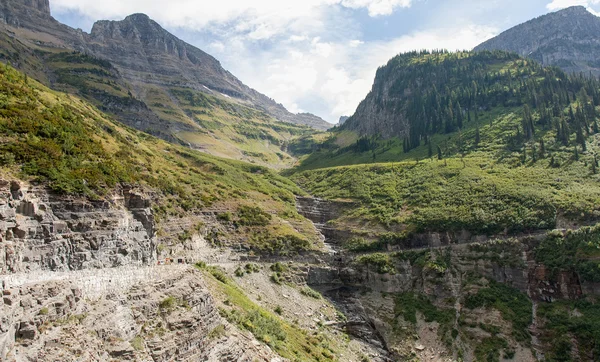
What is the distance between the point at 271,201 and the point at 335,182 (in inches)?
1176

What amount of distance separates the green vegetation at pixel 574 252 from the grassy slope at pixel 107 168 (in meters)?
38.1

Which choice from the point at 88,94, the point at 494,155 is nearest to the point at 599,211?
the point at 494,155

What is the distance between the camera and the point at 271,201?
89.9m

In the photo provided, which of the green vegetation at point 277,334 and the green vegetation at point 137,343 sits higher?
the green vegetation at point 137,343

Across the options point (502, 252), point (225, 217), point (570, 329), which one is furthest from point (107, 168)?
point (502, 252)

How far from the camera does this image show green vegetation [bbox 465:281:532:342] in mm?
49109

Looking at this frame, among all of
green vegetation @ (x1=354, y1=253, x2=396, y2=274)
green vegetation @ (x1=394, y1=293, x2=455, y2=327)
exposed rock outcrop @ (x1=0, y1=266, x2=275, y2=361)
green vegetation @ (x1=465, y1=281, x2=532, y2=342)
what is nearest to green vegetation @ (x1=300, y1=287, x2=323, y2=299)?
green vegetation @ (x1=354, y1=253, x2=396, y2=274)

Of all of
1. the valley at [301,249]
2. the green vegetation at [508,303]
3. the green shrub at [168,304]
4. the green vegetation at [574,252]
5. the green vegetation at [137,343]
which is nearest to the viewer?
the green vegetation at [137,343]

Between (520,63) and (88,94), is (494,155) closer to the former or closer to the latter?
(520,63)

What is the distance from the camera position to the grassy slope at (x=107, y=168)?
31.1 metres

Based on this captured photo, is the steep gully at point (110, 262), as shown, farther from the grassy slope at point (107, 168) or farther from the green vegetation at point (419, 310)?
the grassy slope at point (107, 168)

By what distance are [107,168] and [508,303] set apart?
55354mm

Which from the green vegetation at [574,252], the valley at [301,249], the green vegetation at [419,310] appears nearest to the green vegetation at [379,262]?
the valley at [301,249]

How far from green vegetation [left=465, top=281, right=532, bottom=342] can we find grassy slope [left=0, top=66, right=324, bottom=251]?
95.5 feet
